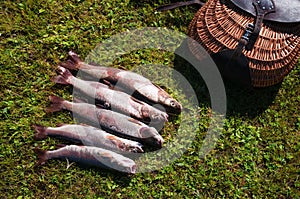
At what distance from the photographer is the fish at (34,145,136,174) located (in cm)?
417

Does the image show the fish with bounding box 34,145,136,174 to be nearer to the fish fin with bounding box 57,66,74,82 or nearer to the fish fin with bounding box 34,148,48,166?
the fish fin with bounding box 34,148,48,166

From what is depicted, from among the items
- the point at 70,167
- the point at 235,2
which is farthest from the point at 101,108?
the point at 235,2

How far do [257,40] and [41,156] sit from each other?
2607mm

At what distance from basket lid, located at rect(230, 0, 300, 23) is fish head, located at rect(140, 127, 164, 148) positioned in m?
1.57

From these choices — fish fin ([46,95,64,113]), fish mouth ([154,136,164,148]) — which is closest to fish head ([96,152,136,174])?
fish mouth ([154,136,164,148])

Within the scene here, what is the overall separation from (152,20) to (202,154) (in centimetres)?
175

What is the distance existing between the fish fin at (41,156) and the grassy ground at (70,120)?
82 millimetres

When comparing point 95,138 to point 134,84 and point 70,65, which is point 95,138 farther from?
point 70,65

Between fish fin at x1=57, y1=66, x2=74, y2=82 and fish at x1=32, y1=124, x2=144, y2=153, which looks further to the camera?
fish fin at x1=57, y1=66, x2=74, y2=82

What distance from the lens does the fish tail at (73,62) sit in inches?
179

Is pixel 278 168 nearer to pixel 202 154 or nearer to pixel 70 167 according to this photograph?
pixel 202 154

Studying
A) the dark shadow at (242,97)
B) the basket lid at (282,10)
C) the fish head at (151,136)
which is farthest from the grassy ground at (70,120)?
the basket lid at (282,10)

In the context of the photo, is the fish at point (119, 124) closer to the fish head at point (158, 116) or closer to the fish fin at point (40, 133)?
the fish head at point (158, 116)

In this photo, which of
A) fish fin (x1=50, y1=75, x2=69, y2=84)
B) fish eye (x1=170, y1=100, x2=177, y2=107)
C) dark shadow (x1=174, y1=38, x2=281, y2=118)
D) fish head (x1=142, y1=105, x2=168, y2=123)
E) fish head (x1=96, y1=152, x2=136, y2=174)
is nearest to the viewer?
fish head (x1=96, y1=152, x2=136, y2=174)
